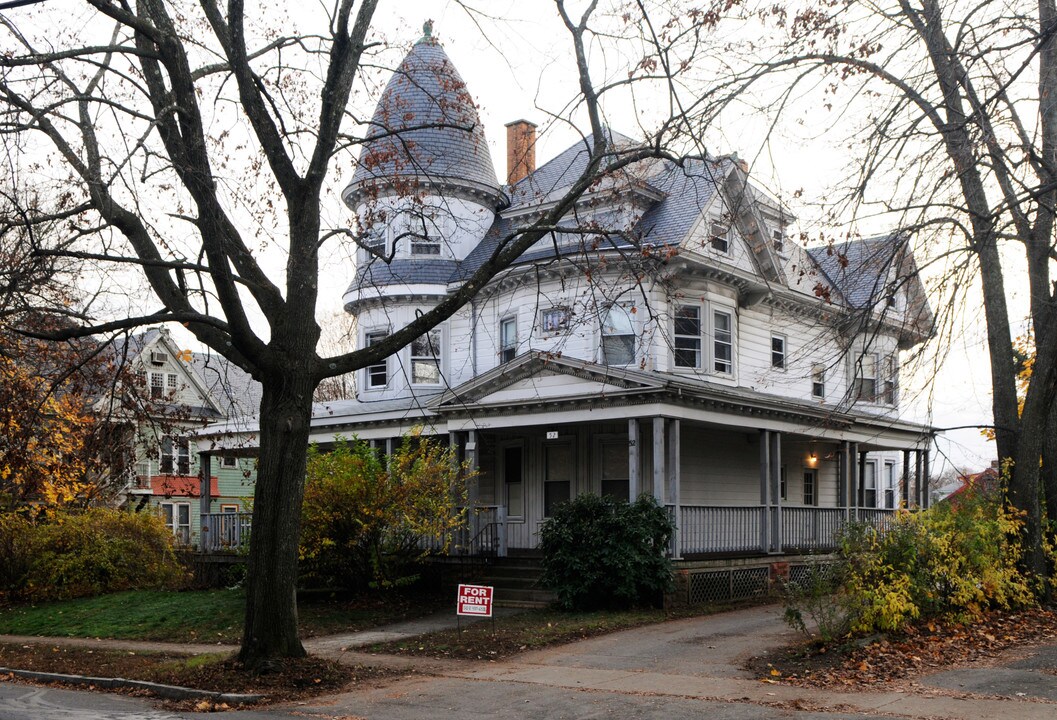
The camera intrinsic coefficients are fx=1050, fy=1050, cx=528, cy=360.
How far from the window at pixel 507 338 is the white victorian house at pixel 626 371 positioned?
6cm

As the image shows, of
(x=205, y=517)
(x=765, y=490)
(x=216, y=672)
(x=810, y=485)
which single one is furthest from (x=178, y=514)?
(x=216, y=672)

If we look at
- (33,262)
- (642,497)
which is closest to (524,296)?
(642,497)

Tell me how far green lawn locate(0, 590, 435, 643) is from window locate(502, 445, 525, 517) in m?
5.33

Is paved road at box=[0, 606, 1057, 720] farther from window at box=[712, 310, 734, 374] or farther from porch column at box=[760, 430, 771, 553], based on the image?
window at box=[712, 310, 734, 374]

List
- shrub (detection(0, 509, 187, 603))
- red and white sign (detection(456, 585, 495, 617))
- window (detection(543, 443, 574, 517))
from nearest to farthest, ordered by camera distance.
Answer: red and white sign (detection(456, 585, 495, 617)) < shrub (detection(0, 509, 187, 603)) < window (detection(543, 443, 574, 517))

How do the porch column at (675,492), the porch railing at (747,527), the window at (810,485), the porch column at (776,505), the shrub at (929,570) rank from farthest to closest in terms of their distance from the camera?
the window at (810,485) < the porch column at (776,505) < the porch railing at (747,527) < the porch column at (675,492) < the shrub at (929,570)

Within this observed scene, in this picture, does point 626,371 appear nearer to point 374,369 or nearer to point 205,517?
point 374,369

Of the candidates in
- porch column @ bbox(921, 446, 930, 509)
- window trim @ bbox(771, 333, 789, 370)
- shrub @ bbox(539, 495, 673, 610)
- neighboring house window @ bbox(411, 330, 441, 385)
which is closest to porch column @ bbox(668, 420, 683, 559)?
shrub @ bbox(539, 495, 673, 610)

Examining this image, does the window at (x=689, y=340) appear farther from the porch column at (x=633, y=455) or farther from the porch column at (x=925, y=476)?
the porch column at (x=925, y=476)

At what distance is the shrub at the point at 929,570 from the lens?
42.8ft

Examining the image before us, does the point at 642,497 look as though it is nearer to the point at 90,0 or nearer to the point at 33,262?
the point at 33,262

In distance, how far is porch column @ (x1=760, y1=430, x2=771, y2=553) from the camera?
2164 cm

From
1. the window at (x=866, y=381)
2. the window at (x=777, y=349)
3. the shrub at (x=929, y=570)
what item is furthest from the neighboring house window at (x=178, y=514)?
the shrub at (x=929, y=570)

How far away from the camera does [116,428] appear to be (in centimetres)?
1521
